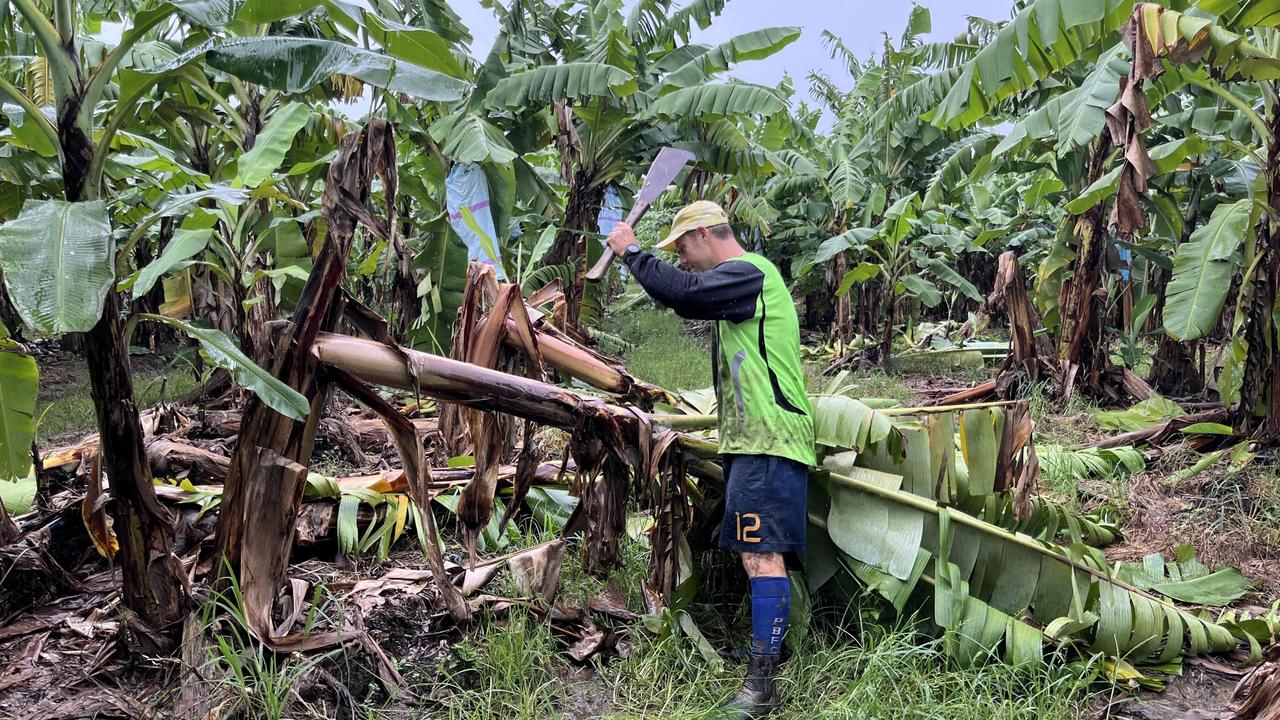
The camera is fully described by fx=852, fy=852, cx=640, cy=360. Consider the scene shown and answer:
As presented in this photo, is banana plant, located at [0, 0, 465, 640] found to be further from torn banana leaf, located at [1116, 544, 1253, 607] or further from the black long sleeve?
torn banana leaf, located at [1116, 544, 1253, 607]

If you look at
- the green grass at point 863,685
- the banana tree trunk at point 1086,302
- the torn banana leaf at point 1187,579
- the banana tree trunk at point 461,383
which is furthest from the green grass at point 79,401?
the banana tree trunk at point 1086,302

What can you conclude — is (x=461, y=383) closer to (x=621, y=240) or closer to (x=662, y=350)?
(x=621, y=240)

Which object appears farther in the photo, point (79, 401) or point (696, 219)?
point (79, 401)

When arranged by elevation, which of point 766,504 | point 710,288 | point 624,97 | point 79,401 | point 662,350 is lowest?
point 79,401

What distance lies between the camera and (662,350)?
11328 millimetres

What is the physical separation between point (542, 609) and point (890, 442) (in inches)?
59.8

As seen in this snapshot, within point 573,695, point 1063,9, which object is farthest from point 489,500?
point 1063,9

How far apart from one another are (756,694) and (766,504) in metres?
0.64

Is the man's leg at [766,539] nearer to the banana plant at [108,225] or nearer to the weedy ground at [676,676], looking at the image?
the weedy ground at [676,676]

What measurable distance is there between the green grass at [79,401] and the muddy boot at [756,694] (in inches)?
163

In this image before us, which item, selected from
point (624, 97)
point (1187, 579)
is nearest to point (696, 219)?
point (1187, 579)

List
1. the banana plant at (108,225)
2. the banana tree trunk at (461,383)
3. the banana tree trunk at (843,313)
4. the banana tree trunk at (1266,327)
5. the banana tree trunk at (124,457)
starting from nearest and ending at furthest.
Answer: the banana plant at (108,225) → the banana tree trunk at (124,457) → the banana tree trunk at (461,383) → the banana tree trunk at (1266,327) → the banana tree trunk at (843,313)

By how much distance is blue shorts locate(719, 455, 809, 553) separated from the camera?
2959 mm

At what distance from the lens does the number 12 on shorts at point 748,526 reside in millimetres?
2965
